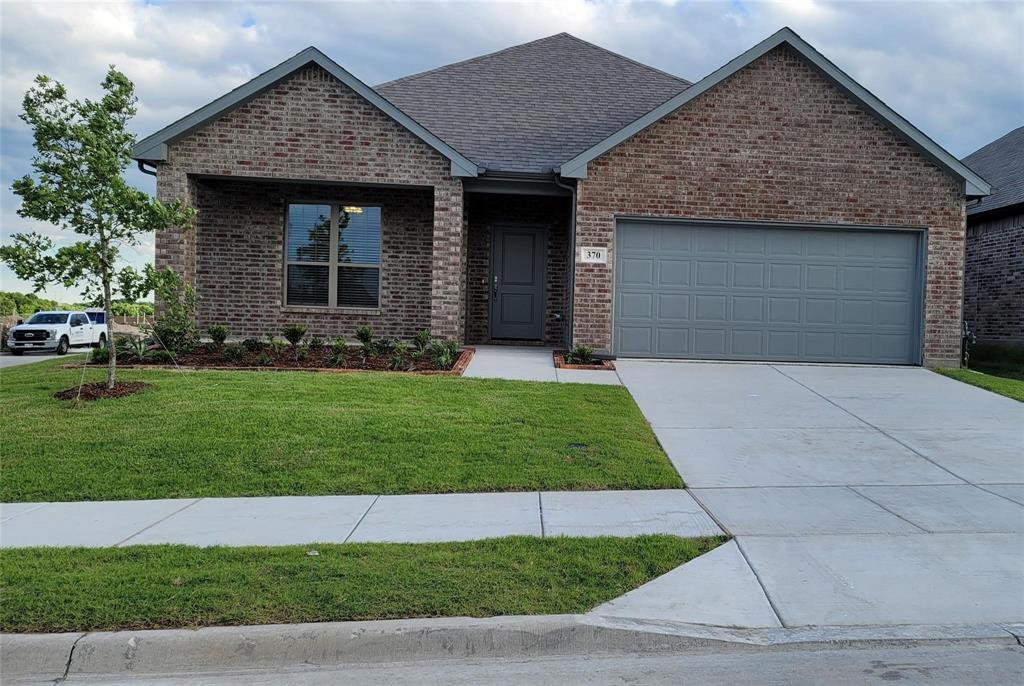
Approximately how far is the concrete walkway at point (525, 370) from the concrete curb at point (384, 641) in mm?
6861

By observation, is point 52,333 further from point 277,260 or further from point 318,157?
point 318,157

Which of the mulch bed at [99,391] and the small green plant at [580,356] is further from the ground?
the small green plant at [580,356]

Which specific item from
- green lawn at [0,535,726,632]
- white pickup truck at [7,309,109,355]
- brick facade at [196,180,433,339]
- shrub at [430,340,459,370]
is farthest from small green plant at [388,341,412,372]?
white pickup truck at [7,309,109,355]

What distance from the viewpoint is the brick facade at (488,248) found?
15.3 meters

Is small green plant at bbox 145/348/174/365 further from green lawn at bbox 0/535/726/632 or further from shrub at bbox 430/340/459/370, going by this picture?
green lawn at bbox 0/535/726/632

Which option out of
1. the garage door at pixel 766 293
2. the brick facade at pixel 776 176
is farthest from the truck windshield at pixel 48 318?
the garage door at pixel 766 293

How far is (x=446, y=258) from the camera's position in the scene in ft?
42.9

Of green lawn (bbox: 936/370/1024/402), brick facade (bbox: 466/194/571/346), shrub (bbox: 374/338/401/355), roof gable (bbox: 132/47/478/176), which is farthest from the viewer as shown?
brick facade (bbox: 466/194/571/346)

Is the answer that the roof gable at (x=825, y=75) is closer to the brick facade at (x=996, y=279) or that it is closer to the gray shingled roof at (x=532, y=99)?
the gray shingled roof at (x=532, y=99)

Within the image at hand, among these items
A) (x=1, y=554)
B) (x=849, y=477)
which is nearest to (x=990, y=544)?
(x=849, y=477)

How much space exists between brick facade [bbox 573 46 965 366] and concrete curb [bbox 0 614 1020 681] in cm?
913

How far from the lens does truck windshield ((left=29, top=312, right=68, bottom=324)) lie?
26.0 metres

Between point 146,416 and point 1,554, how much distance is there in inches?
145

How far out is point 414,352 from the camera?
12.1 meters
